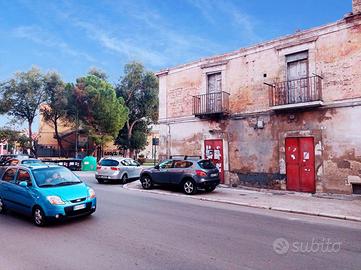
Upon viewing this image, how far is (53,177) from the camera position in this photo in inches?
326

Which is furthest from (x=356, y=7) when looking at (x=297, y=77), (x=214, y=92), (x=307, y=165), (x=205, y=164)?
(x=205, y=164)

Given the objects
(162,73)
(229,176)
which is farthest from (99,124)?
(229,176)

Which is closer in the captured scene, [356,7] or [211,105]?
[356,7]

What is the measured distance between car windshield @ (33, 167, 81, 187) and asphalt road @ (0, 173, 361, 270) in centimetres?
110

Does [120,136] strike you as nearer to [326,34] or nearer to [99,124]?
[99,124]

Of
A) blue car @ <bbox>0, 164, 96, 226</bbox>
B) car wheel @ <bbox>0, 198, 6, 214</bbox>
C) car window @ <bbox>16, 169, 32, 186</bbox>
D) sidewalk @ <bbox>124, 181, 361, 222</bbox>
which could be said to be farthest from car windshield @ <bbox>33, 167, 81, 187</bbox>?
sidewalk @ <bbox>124, 181, 361, 222</bbox>

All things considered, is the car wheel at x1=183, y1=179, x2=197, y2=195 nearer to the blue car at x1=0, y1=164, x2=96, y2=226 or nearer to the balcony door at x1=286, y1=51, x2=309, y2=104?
the blue car at x1=0, y1=164, x2=96, y2=226

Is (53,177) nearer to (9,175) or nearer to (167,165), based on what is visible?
(9,175)

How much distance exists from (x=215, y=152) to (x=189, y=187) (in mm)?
4200

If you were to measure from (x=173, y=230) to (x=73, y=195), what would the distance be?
2.75 metres

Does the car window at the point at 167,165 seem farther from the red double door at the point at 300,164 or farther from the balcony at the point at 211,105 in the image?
the red double door at the point at 300,164

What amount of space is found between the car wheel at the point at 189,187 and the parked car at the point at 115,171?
5532 millimetres

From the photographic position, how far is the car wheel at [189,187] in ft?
42.5

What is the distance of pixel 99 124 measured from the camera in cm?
3269
